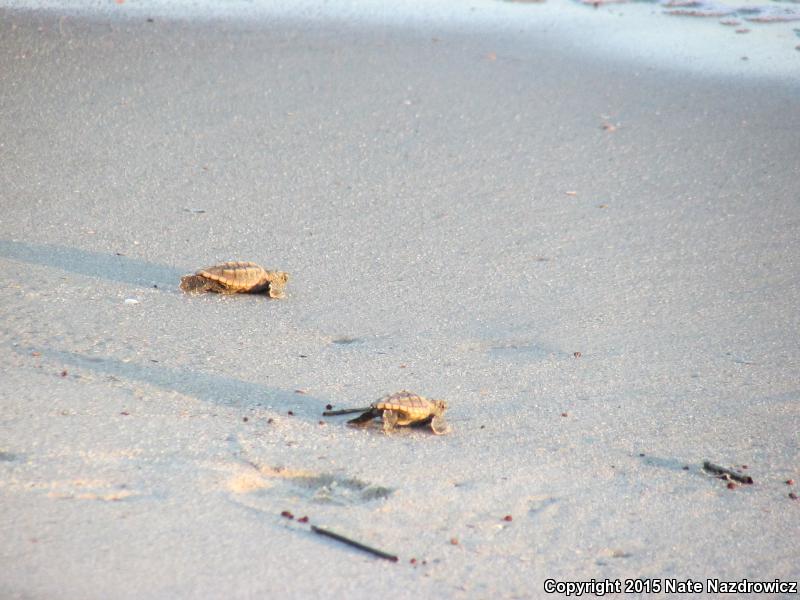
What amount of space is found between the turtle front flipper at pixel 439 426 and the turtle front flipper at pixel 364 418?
0.23 meters

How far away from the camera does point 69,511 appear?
2.98 meters

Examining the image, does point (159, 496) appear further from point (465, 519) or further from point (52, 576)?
point (465, 519)

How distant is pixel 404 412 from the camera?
363 centimetres

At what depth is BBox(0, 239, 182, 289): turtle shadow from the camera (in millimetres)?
5167

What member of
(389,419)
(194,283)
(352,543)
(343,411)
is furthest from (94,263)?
(352,543)

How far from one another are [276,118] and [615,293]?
3.34 metres

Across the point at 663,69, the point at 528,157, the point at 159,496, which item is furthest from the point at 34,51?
the point at 159,496

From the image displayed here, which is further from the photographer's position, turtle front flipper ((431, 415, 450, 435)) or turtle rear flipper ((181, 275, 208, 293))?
turtle rear flipper ((181, 275, 208, 293))

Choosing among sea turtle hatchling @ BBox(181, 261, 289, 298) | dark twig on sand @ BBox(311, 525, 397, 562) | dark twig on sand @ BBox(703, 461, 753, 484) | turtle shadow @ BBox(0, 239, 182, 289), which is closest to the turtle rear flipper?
sea turtle hatchling @ BBox(181, 261, 289, 298)

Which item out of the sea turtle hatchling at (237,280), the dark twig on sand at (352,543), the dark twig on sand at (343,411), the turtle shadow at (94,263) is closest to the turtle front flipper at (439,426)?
the dark twig on sand at (343,411)

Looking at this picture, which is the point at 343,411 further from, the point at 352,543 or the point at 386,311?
the point at 386,311

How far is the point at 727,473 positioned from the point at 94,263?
3.54 metres

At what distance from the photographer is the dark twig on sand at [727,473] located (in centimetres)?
358

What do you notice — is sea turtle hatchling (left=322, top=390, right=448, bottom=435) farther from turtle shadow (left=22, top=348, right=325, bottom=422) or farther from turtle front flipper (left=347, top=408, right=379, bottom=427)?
turtle shadow (left=22, top=348, right=325, bottom=422)
